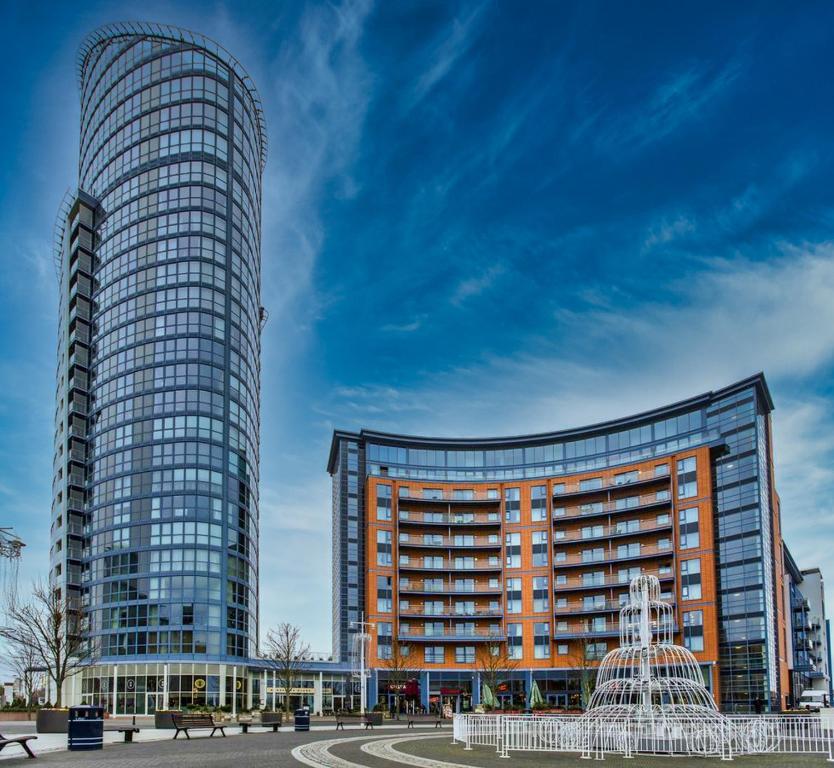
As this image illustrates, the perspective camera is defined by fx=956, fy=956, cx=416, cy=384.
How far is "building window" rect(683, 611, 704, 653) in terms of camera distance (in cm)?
9344

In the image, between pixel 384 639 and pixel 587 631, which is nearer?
pixel 587 631

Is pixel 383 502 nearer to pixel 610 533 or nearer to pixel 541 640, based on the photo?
pixel 541 640

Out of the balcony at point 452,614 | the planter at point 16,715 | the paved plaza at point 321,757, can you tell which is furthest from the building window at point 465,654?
the paved plaza at point 321,757

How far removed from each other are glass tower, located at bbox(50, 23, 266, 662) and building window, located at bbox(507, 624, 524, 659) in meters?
28.0

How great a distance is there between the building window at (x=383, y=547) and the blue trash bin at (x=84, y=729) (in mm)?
78632

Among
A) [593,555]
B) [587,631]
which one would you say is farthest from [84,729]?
[593,555]

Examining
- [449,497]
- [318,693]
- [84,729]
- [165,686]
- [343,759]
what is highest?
[449,497]

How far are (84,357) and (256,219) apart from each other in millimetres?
26257

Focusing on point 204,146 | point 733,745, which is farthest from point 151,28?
point 733,745

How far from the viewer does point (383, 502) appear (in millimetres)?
110375

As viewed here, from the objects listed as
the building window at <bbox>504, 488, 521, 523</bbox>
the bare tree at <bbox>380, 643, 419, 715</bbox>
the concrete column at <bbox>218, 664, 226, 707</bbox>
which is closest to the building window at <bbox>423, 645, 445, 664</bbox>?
the bare tree at <bbox>380, 643, 419, 715</bbox>

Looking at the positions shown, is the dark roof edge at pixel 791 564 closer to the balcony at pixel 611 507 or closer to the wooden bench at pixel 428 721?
the balcony at pixel 611 507

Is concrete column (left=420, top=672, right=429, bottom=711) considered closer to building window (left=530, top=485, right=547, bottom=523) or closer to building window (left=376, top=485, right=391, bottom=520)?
building window (left=376, top=485, right=391, bottom=520)

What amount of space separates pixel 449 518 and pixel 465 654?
1536 centimetres
